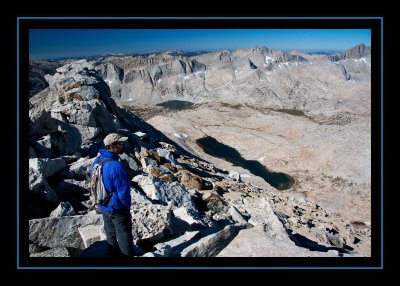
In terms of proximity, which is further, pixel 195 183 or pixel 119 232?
pixel 195 183

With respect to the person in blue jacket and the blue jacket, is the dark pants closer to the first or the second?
the person in blue jacket

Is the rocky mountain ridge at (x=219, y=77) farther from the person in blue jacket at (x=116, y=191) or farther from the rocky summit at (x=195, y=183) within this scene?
the person in blue jacket at (x=116, y=191)

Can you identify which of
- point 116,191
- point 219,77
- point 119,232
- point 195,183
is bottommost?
point 195,183

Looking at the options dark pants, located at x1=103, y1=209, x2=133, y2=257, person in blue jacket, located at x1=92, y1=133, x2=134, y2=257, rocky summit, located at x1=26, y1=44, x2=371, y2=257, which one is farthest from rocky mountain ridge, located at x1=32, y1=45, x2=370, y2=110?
person in blue jacket, located at x1=92, y1=133, x2=134, y2=257

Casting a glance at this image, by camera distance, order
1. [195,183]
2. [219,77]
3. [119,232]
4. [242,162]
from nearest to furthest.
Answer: [119,232], [195,183], [242,162], [219,77]

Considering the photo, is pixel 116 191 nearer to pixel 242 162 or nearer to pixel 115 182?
pixel 115 182

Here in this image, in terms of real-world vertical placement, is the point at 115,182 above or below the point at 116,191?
above

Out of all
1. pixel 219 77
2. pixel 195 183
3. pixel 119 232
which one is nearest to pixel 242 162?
pixel 195 183
